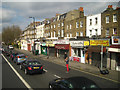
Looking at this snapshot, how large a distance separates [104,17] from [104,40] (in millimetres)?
8072

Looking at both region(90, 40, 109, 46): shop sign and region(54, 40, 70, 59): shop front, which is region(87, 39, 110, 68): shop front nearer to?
region(90, 40, 109, 46): shop sign

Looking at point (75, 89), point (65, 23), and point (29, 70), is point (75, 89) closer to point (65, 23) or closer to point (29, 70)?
point (29, 70)

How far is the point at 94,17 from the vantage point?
25.6 metres

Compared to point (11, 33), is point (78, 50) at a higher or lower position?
lower

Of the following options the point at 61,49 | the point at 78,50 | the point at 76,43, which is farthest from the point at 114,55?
the point at 61,49

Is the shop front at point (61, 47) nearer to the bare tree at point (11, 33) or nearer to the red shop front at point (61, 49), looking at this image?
the red shop front at point (61, 49)

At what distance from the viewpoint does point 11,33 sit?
95.4m

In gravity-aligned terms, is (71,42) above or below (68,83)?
above

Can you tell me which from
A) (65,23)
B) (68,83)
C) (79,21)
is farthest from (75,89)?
(65,23)

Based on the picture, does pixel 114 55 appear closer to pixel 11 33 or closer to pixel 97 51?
pixel 97 51

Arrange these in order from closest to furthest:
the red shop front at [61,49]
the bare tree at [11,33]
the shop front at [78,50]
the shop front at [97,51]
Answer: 1. the shop front at [97,51]
2. the shop front at [78,50]
3. the red shop front at [61,49]
4. the bare tree at [11,33]

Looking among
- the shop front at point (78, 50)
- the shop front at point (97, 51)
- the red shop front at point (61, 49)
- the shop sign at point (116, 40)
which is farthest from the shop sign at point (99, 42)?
the red shop front at point (61, 49)

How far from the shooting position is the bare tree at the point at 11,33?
95281mm

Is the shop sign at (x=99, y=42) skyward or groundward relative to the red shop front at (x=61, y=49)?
skyward
